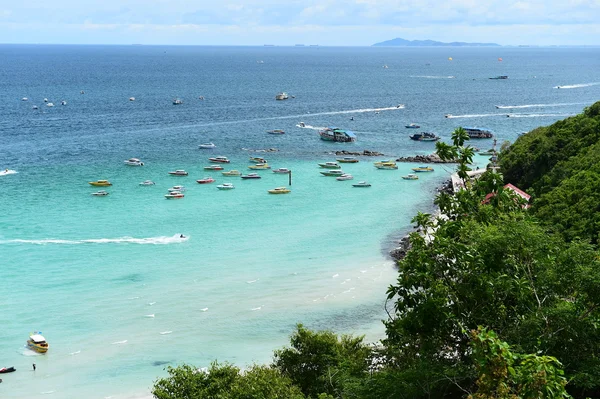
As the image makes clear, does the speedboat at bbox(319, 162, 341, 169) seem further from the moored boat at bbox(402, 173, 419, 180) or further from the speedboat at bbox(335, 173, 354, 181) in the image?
the moored boat at bbox(402, 173, 419, 180)

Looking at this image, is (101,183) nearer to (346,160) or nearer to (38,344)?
(346,160)

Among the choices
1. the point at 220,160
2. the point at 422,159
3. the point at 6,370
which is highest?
the point at 220,160

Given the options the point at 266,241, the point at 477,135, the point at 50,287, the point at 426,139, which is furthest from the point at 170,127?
the point at 50,287

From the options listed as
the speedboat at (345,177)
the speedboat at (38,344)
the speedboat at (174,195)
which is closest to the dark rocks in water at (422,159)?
the speedboat at (345,177)

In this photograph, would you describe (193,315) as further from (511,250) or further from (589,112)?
(589,112)

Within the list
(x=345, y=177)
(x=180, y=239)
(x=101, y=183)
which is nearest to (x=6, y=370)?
(x=180, y=239)

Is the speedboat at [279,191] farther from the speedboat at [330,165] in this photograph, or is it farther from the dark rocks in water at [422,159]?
the dark rocks in water at [422,159]
